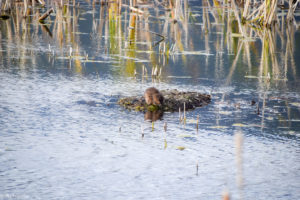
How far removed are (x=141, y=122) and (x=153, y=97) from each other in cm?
52

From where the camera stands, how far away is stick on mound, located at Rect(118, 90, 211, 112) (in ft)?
22.5

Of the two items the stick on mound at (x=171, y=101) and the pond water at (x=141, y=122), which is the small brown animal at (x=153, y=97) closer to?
the stick on mound at (x=171, y=101)

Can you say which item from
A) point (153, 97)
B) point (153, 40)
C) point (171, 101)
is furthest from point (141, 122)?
point (153, 40)

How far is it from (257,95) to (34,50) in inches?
210

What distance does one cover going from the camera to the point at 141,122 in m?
6.34

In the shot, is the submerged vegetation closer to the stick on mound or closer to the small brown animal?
the stick on mound

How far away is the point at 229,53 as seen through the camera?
11.7 meters

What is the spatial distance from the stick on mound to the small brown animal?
0.05 metres

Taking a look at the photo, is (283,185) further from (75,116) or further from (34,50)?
(34,50)

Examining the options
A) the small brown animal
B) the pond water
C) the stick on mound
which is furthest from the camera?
the stick on mound

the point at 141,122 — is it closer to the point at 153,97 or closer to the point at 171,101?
the point at 153,97

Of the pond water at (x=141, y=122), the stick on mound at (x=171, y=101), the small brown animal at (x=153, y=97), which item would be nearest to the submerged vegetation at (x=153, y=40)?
the pond water at (x=141, y=122)

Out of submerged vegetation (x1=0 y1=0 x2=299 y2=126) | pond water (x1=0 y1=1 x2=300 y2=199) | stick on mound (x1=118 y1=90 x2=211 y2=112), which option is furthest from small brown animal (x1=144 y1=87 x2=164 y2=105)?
submerged vegetation (x1=0 y1=0 x2=299 y2=126)

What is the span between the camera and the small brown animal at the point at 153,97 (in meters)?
6.64
